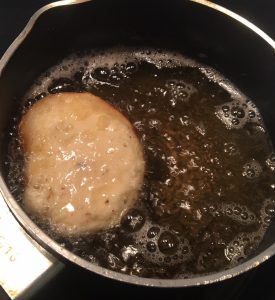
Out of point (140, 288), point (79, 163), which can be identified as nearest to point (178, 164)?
point (79, 163)

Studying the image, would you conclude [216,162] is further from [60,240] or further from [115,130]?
[60,240]

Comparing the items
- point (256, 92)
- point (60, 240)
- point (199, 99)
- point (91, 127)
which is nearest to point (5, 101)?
point (91, 127)

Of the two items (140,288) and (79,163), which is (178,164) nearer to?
(79,163)

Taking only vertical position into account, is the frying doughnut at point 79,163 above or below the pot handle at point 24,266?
above

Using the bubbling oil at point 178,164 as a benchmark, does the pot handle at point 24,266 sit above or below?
below
